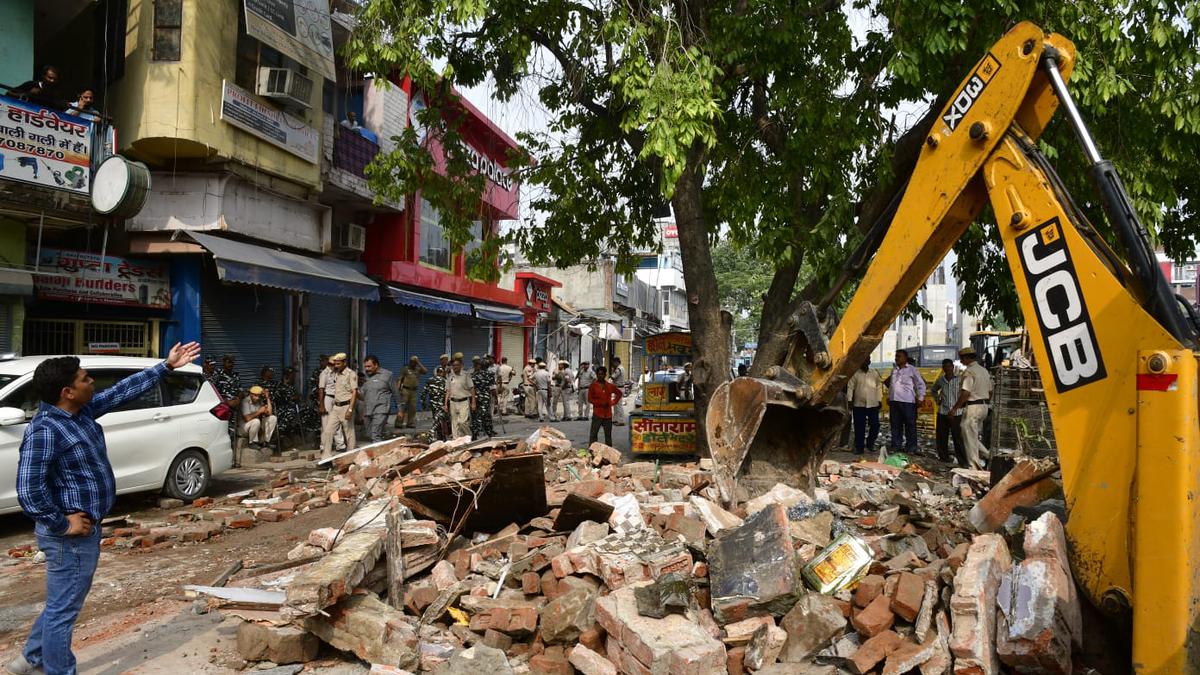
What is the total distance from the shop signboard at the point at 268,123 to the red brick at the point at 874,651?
12270 mm

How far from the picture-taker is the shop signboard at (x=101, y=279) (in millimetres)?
10867

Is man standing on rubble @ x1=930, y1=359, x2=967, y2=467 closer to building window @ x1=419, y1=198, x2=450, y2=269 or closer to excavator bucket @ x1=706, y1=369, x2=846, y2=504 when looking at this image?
excavator bucket @ x1=706, y1=369, x2=846, y2=504

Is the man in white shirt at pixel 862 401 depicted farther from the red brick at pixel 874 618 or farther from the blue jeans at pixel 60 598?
the blue jeans at pixel 60 598

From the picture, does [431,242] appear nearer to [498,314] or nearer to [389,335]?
[389,335]

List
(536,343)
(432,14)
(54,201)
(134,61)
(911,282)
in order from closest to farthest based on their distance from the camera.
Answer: (911,282)
(432,14)
(54,201)
(134,61)
(536,343)

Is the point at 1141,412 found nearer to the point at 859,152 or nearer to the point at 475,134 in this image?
the point at 859,152

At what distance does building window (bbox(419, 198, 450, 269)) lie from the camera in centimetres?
2050

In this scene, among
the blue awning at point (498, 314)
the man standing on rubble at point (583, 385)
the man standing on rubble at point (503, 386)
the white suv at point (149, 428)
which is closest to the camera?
the white suv at point (149, 428)

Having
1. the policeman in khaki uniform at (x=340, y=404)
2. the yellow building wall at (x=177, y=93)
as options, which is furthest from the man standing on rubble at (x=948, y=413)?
the yellow building wall at (x=177, y=93)

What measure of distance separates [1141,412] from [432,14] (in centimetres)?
861

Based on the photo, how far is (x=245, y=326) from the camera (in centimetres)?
1437

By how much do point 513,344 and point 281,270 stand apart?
15.9 metres

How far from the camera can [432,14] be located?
9.48 meters

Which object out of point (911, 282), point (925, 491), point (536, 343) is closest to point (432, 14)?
point (911, 282)
